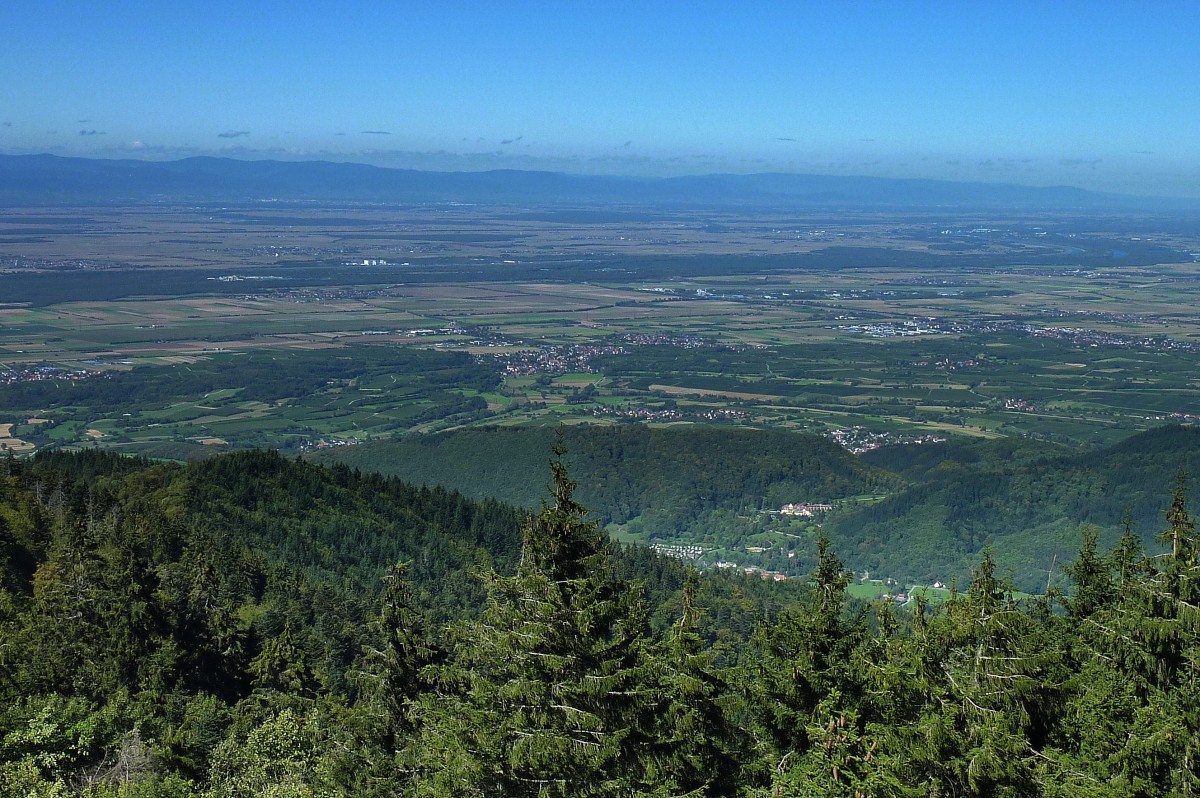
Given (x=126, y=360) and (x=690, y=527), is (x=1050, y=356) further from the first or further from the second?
(x=126, y=360)

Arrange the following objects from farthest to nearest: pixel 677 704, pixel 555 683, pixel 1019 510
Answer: pixel 1019 510 → pixel 677 704 → pixel 555 683

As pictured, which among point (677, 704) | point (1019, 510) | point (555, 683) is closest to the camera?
point (555, 683)

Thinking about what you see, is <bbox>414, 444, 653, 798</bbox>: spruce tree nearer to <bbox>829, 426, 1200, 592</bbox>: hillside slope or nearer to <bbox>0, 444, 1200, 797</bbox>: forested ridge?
<bbox>0, 444, 1200, 797</bbox>: forested ridge

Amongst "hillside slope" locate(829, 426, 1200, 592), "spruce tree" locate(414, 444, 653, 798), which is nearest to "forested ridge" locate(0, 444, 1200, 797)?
"spruce tree" locate(414, 444, 653, 798)

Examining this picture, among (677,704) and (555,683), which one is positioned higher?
(555,683)

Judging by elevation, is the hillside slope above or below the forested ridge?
below

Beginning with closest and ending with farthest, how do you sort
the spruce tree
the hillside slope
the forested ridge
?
the forested ridge, the spruce tree, the hillside slope

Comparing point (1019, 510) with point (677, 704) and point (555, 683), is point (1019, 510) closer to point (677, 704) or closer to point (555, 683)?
point (677, 704)

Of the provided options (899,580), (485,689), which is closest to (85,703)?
(485,689)

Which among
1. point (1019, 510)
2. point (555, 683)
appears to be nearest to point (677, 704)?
point (555, 683)

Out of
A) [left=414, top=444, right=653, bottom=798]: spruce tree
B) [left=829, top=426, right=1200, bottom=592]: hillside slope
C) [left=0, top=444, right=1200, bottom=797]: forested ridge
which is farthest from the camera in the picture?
[left=829, top=426, right=1200, bottom=592]: hillside slope

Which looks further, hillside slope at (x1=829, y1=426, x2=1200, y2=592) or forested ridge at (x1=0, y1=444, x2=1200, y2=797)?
hillside slope at (x1=829, y1=426, x2=1200, y2=592)

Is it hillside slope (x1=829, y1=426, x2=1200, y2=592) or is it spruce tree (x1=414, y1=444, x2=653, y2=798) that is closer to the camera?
spruce tree (x1=414, y1=444, x2=653, y2=798)
